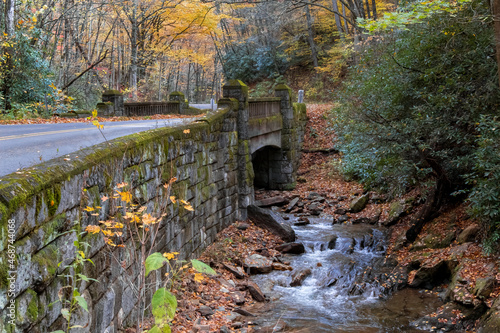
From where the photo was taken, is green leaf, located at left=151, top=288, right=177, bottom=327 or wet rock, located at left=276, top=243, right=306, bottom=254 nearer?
green leaf, located at left=151, top=288, right=177, bottom=327

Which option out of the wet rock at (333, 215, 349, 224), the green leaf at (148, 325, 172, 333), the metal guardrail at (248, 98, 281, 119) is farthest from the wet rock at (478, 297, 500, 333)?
the metal guardrail at (248, 98, 281, 119)

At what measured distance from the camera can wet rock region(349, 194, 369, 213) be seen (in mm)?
15406

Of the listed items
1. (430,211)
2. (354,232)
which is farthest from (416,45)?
(354,232)

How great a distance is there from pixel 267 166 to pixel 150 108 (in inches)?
239

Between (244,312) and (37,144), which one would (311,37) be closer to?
(37,144)

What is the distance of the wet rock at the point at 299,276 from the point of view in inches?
393

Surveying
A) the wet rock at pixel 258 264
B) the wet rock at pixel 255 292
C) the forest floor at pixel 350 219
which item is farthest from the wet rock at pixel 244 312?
the wet rock at pixel 258 264

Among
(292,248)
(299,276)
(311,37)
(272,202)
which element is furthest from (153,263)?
(311,37)

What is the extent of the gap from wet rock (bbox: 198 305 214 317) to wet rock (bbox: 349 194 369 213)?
9002mm

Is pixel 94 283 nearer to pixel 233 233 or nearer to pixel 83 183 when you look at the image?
pixel 83 183

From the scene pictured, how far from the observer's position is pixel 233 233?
40.7 feet

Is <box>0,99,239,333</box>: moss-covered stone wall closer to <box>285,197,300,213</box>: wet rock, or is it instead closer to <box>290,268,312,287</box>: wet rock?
<box>290,268,312,287</box>: wet rock

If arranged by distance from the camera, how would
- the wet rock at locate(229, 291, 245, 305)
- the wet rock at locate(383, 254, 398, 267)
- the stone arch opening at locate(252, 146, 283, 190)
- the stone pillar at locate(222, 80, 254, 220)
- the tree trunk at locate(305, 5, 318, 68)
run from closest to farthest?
1. the wet rock at locate(229, 291, 245, 305)
2. the wet rock at locate(383, 254, 398, 267)
3. the stone pillar at locate(222, 80, 254, 220)
4. the stone arch opening at locate(252, 146, 283, 190)
5. the tree trunk at locate(305, 5, 318, 68)

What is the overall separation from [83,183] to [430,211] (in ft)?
31.5
